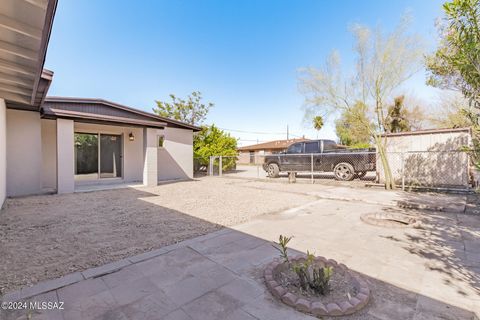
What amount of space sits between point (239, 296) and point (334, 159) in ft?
29.5

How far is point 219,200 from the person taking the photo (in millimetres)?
6660

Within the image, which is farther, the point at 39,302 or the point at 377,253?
the point at 377,253

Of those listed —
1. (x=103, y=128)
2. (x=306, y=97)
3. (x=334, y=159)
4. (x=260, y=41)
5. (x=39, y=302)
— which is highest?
(x=260, y=41)

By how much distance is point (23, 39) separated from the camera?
2.87m

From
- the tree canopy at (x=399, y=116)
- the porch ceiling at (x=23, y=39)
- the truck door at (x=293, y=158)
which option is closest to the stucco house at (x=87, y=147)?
the porch ceiling at (x=23, y=39)

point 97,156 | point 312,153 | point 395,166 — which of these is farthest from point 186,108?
point 395,166

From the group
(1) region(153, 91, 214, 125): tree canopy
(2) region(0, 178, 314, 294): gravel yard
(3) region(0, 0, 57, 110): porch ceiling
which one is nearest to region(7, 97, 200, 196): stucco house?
(2) region(0, 178, 314, 294): gravel yard

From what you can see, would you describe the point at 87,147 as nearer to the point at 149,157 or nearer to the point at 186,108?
the point at 149,157

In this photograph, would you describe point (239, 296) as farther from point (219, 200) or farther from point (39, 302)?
point (219, 200)

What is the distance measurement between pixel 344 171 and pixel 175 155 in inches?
324

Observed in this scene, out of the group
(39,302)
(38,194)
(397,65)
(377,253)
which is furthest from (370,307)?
(38,194)

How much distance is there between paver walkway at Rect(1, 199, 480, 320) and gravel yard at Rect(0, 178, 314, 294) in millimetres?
406

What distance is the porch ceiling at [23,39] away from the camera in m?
2.31

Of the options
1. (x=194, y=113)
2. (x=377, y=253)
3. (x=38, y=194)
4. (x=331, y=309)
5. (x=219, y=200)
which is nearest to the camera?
(x=331, y=309)
